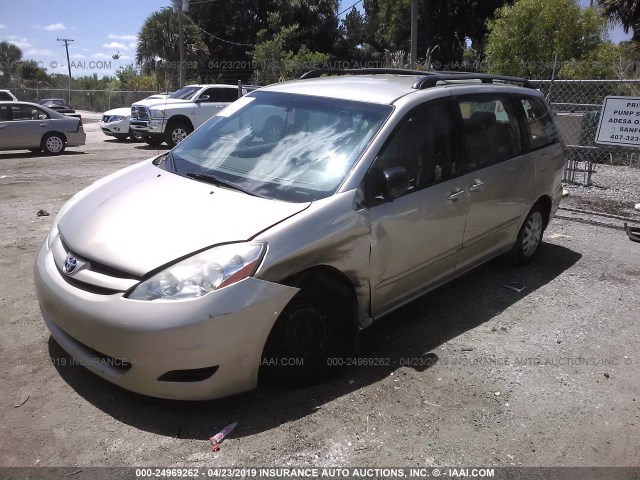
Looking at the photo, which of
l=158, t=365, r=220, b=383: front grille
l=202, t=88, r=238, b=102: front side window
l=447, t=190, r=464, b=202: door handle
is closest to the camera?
l=158, t=365, r=220, b=383: front grille

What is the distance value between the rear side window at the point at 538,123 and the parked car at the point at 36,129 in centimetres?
1317

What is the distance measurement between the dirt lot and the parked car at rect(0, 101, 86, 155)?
11.1m

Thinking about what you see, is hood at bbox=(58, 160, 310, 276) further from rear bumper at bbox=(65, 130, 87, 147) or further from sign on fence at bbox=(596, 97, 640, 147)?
rear bumper at bbox=(65, 130, 87, 147)

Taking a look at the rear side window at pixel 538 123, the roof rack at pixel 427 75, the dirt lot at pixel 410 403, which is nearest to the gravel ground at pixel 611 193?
the rear side window at pixel 538 123

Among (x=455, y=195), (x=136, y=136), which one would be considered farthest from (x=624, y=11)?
(x=455, y=195)

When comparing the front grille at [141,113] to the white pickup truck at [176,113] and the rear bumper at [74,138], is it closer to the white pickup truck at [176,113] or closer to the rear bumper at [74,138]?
the white pickup truck at [176,113]

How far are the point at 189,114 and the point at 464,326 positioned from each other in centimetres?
1343

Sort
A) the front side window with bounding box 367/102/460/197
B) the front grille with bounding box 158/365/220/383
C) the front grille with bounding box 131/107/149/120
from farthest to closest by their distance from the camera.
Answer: the front grille with bounding box 131/107/149/120
the front side window with bounding box 367/102/460/197
the front grille with bounding box 158/365/220/383

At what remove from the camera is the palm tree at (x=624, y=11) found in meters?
20.5

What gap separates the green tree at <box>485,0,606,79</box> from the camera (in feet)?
55.6

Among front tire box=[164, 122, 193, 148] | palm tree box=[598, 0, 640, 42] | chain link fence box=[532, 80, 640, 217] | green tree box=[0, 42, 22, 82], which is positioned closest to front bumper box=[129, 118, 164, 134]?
front tire box=[164, 122, 193, 148]

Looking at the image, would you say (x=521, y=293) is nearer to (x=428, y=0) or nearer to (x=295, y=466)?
(x=295, y=466)

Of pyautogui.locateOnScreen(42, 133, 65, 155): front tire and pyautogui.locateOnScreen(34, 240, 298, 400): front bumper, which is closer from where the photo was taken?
pyautogui.locateOnScreen(34, 240, 298, 400): front bumper

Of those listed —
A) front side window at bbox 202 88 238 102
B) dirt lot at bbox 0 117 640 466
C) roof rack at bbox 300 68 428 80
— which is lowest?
dirt lot at bbox 0 117 640 466
